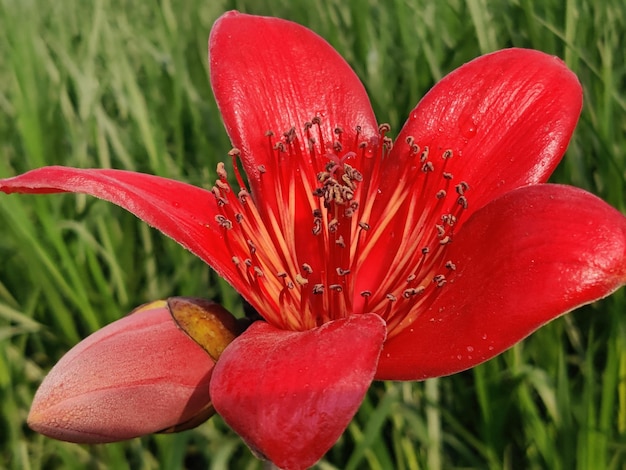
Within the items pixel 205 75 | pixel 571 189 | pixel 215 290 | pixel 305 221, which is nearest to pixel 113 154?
pixel 205 75

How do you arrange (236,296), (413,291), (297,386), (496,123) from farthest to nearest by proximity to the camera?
1. (236,296)
2. (496,123)
3. (413,291)
4. (297,386)

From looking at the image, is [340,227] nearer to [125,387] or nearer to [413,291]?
[413,291]

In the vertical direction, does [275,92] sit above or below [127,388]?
above

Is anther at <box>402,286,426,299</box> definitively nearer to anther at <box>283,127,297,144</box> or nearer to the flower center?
the flower center

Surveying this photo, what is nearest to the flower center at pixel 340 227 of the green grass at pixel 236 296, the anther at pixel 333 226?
the anther at pixel 333 226

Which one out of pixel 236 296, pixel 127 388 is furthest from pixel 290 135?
pixel 236 296

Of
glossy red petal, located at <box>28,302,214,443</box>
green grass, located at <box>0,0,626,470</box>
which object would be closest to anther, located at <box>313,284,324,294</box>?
glossy red petal, located at <box>28,302,214,443</box>

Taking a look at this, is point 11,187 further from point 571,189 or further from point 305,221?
point 571,189

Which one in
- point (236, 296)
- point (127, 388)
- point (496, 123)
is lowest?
point (236, 296)
